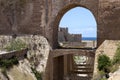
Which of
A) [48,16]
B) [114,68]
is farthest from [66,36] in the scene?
[114,68]

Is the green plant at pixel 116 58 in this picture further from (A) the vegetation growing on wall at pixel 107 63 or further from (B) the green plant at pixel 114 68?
(B) the green plant at pixel 114 68

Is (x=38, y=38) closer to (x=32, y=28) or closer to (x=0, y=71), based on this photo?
(x=32, y=28)

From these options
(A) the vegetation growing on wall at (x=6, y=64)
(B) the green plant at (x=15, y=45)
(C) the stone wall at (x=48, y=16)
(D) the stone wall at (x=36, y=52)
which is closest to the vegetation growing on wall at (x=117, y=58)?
(C) the stone wall at (x=48, y=16)

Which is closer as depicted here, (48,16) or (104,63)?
(104,63)

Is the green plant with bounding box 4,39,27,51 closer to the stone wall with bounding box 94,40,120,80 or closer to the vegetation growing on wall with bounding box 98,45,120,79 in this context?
the stone wall with bounding box 94,40,120,80

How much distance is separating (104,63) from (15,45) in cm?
757

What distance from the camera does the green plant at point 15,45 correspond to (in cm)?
2264

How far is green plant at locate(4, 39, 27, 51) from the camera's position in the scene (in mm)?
22641

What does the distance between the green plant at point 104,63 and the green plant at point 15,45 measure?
21.1 feet

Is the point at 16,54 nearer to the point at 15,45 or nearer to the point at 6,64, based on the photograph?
the point at 15,45

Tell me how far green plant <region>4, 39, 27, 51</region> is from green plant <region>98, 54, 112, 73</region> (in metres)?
6.42

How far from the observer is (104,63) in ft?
60.6

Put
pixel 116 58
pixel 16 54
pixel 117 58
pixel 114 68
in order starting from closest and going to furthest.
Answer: pixel 114 68 < pixel 117 58 < pixel 116 58 < pixel 16 54

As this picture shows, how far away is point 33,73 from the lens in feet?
70.0
